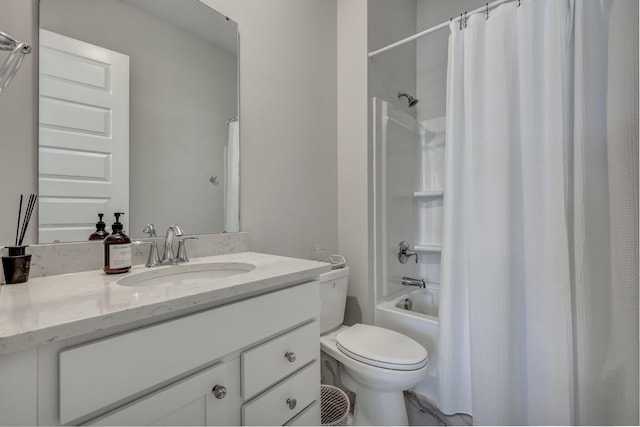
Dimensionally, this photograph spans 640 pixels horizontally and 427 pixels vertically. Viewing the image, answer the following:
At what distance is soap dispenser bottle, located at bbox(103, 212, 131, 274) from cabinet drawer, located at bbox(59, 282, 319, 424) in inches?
15.0

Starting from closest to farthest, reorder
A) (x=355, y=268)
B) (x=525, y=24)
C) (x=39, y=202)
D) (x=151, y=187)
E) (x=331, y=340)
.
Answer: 1. (x=39, y=202)
2. (x=151, y=187)
3. (x=525, y=24)
4. (x=331, y=340)
5. (x=355, y=268)

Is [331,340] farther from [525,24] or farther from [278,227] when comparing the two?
[525,24]

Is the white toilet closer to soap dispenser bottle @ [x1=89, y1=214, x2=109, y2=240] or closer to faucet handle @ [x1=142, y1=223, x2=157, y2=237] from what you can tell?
faucet handle @ [x1=142, y1=223, x2=157, y2=237]

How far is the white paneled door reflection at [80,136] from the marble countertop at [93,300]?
0.20 metres

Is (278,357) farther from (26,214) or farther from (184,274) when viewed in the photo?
(26,214)

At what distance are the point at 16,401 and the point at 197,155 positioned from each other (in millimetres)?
938

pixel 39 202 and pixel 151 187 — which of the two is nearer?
pixel 39 202

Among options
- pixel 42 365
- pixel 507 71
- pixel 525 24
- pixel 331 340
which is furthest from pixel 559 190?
pixel 42 365

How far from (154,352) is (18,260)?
0.48 m

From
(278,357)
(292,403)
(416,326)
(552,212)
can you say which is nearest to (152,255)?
(278,357)

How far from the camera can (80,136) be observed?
91cm

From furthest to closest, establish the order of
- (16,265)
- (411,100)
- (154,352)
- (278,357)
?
(411,100), (278,357), (16,265), (154,352)

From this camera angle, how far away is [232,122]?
130 centimetres

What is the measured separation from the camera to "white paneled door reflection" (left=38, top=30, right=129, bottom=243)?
0.85 meters
